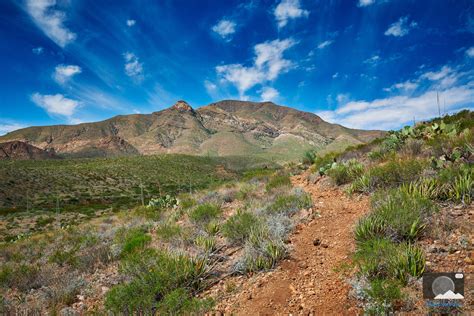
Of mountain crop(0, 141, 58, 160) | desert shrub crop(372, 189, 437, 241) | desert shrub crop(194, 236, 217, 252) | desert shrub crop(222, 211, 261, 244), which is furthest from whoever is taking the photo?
mountain crop(0, 141, 58, 160)

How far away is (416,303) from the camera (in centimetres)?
300

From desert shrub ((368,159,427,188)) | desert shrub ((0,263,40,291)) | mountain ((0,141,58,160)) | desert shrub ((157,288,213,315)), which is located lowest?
desert shrub ((0,263,40,291))

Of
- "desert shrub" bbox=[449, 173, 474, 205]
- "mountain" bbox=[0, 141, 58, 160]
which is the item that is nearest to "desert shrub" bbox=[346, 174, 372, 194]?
"desert shrub" bbox=[449, 173, 474, 205]

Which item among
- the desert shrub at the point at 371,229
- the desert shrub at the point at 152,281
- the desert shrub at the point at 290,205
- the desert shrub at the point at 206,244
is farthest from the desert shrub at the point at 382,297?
the desert shrub at the point at 290,205

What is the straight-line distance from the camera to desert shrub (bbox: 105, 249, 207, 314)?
397 centimetres

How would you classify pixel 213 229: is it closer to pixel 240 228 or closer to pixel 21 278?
pixel 240 228

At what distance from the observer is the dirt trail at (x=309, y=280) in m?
3.52

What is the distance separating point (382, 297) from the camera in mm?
3100

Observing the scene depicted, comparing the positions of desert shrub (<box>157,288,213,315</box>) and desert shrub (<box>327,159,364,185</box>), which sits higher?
desert shrub (<box>327,159,364,185</box>)

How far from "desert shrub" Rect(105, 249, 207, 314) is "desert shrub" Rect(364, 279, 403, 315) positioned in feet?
8.74

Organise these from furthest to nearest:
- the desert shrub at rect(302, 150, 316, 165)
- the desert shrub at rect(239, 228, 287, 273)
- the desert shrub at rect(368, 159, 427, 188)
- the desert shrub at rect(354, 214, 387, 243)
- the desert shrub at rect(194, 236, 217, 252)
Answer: the desert shrub at rect(302, 150, 316, 165), the desert shrub at rect(368, 159, 427, 188), the desert shrub at rect(194, 236, 217, 252), the desert shrub at rect(239, 228, 287, 273), the desert shrub at rect(354, 214, 387, 243)

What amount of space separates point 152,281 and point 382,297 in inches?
138

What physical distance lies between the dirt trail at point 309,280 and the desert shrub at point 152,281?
3.04 ft

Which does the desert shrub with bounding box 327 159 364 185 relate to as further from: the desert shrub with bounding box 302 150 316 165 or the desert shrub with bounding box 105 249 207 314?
the desert shrub with bounding box 302 150 316 165
